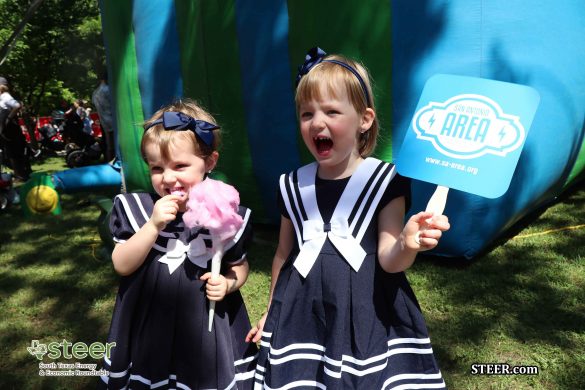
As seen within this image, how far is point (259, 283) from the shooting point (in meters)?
3.77

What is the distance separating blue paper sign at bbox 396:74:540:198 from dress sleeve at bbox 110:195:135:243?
3.48ft

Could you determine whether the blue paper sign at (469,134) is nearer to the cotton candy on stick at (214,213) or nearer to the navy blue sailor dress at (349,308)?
the navy blue sailor dress at (349,308)

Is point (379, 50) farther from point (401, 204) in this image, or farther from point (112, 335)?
point (112, 335)

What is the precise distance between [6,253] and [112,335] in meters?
3.61

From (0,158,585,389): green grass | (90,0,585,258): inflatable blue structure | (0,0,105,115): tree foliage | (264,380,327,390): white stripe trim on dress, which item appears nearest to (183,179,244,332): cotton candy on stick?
(264,380,327,390): white stripe trim on dress

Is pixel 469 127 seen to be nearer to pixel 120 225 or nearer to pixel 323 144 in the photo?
pixel 323 144

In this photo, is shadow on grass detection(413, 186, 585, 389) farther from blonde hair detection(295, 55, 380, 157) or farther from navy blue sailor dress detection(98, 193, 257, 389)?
blonde hair detection(295, 55, 380, 157)

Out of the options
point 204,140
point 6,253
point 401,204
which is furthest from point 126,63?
point 401,204

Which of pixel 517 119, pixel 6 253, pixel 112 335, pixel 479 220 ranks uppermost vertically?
pixel 517 119

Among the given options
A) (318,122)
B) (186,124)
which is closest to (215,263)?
(186,124)

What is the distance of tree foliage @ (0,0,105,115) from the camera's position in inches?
636

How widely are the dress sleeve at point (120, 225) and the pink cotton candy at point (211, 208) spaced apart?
0.30 m

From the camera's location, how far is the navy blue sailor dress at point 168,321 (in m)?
1.89

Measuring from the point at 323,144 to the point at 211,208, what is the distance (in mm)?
453
